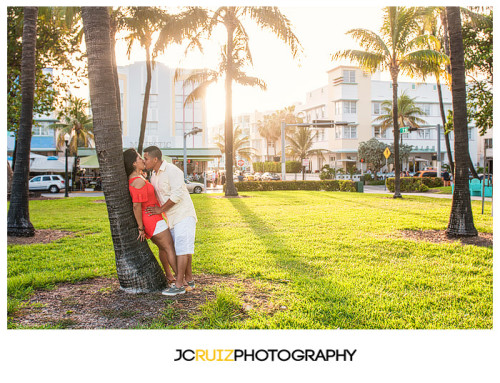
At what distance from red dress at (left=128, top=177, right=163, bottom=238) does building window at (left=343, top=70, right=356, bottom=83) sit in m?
49.1

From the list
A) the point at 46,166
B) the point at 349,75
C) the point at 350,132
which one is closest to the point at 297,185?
the point at 46,166

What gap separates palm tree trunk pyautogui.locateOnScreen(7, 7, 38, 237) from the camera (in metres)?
8.29

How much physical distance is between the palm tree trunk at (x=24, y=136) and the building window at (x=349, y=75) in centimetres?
4561

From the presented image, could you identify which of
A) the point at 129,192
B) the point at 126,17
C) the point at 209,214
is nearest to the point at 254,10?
the point at 126,17

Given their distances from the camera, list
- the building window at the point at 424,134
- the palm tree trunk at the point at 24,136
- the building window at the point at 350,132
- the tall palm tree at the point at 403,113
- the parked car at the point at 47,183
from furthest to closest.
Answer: the building window at the point at 424,134, the building window at the point at 350,132, the tall palm tree at the point at 403,113, the parked car at the point at 47,183, the palm tree trunk at the point at 24,136

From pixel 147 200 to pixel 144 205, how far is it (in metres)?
0.09

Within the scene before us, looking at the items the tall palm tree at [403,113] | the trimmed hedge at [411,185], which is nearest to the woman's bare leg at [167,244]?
the trimmed hedge at [411,185]

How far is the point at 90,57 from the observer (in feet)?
13.7

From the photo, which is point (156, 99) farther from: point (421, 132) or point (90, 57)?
point (90, 57)

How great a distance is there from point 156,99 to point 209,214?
37.1 meters

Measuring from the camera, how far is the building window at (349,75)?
1956 inches

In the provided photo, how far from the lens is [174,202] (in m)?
4.18

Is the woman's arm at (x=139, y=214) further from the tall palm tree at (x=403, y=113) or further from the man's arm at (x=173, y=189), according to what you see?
the tall palm tree at (x=403, y=113)

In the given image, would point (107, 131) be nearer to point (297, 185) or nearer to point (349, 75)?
point (297, 185)
